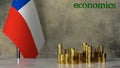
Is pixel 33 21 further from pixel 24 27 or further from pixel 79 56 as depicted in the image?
pixel 79 56

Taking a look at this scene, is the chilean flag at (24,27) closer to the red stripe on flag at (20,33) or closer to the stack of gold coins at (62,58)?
the red stripe on flag at (20,33)

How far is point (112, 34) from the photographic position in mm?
3502

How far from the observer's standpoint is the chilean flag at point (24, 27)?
311cm

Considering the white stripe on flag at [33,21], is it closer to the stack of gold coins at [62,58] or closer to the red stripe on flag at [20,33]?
the red stripe on flag at [20,33]

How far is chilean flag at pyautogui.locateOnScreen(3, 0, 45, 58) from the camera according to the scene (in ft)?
10.2

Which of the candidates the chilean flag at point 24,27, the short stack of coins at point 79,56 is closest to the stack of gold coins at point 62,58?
the short stack of coins at point 79,56

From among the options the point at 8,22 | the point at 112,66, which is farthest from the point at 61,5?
the point at 112,66

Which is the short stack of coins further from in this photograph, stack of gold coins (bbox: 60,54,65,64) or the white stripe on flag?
the white stripe on flag

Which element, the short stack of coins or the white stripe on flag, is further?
the white stripe on flag

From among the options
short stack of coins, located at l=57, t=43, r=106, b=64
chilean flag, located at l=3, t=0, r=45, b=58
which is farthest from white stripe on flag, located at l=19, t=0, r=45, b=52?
short stack of coins, located at l=57, t=43, r=106, b=64

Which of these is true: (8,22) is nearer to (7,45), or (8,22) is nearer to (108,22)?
(7,45)

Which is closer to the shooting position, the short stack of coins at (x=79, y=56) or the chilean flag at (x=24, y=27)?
the short stack of coins at (x=79, y=56)

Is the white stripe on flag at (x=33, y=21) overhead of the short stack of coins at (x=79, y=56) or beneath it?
overhead

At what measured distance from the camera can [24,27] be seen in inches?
124
